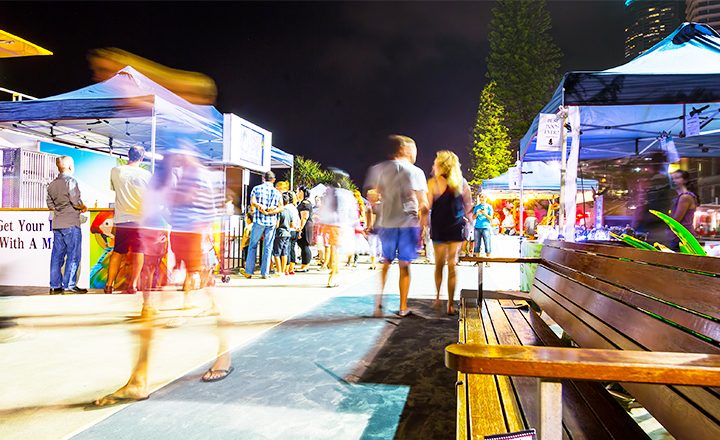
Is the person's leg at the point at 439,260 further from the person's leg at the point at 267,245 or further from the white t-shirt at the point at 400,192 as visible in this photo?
the person's leg at the point at 267,245

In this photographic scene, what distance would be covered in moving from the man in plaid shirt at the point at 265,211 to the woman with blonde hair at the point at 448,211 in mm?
3735

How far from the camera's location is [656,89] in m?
4.88

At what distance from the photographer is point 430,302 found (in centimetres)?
645

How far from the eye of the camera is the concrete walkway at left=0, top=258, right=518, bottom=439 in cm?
258

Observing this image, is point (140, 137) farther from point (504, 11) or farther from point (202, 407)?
point (504, 11)

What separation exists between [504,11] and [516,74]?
17.8 feet

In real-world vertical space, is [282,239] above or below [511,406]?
above

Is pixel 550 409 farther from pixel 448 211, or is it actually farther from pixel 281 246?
pixel 281 246

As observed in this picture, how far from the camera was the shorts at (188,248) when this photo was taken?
3.29 metres

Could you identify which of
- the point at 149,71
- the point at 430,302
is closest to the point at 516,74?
the point at 430,302

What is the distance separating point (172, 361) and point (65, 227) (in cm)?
442

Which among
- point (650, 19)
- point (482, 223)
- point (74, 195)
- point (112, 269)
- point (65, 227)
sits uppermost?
point (650, 19)

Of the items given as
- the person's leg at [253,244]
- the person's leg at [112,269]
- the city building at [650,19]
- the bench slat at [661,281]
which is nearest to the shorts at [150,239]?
the bench slat at [661,281]

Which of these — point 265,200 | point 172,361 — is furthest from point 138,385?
point 265,200
